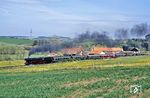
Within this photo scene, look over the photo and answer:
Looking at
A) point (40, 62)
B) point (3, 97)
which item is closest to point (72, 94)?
point (3, 97)

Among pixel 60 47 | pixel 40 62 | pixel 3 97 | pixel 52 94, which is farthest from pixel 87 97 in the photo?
pixel 60 47

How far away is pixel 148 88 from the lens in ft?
81.1

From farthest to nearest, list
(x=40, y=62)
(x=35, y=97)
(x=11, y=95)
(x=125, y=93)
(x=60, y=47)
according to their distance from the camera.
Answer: (x=60, y=47) → (x=40, y=62) → (x=11, y=95) → (x=35, y=97) → (x=125, y=93)

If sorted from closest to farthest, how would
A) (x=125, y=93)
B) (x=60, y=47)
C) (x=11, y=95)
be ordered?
(x=125, y=93) < (x=11, y=95) < (x=60, y=47)

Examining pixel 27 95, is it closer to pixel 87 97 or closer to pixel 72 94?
pixel 72 94

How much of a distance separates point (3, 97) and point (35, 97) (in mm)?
2357

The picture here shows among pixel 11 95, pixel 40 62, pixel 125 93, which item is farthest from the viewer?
pixel 40 62

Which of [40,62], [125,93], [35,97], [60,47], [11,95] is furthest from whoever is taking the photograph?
[60,47]

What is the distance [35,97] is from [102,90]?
14.6 feet

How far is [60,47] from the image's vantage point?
614 feet

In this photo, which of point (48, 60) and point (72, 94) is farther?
point (48, 60)

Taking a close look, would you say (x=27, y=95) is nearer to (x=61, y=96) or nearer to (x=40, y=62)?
(x=61, y=96)

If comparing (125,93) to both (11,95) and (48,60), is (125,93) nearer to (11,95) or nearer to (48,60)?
(11,95)

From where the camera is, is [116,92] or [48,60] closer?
[116,92]
